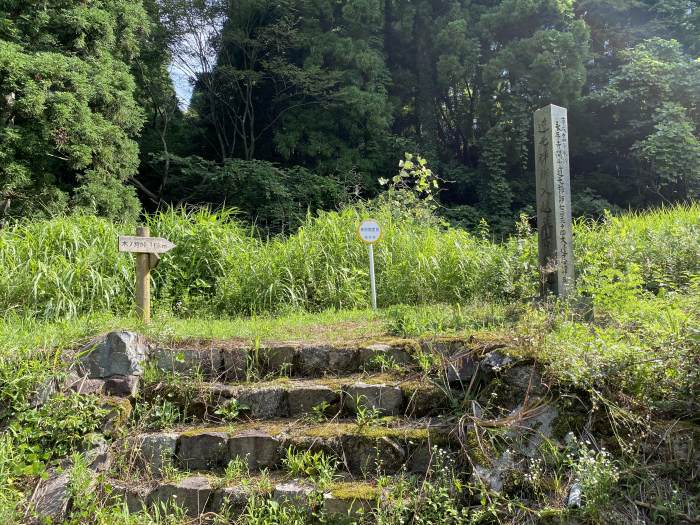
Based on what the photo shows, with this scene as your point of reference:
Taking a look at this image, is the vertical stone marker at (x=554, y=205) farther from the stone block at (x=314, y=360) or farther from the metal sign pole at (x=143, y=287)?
the metal sign pole at (x=143, y=287)

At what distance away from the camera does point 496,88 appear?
14.6m

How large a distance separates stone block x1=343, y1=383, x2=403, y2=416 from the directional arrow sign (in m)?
2.26

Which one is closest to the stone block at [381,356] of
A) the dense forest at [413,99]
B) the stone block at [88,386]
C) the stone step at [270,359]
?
the stone step at [270,359]

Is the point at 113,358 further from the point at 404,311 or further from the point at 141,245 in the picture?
the point at 404,311

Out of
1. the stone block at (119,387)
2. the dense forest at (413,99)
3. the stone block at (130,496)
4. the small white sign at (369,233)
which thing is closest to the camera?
the stone block at (130,496)

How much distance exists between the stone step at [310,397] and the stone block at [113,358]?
0.70ft

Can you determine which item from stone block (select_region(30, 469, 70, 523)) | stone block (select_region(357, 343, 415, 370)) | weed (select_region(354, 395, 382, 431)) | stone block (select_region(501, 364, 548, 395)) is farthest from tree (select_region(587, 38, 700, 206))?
stone block (select_region(30, 469, 70, 523))

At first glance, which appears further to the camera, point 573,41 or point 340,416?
point 573,41

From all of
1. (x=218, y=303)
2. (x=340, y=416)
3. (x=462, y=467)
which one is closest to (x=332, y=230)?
(x=218, y=303)

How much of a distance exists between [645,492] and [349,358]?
193 cm

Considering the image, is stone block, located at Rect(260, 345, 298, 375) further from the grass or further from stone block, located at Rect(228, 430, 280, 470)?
stone block, located at Rect(228, 430, 280, 470)

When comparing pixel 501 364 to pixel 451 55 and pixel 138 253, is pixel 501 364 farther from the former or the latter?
pixel 451 55

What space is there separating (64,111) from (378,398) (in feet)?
24.8

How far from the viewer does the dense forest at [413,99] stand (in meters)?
12.7
